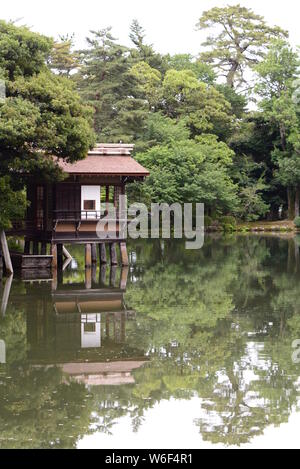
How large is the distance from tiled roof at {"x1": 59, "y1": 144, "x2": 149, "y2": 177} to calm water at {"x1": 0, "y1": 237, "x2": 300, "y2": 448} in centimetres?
444

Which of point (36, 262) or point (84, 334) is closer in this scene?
point (84, 334)

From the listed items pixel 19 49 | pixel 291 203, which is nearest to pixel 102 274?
pixel 19 49

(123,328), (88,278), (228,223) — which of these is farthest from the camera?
(228,223)

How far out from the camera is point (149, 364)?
10.6m

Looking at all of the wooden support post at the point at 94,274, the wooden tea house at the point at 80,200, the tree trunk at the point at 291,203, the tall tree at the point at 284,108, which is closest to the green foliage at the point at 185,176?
the tall tree at the point at 284,108

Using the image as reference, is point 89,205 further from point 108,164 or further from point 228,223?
point 228,223

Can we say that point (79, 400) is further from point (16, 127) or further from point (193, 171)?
point (193, 171)

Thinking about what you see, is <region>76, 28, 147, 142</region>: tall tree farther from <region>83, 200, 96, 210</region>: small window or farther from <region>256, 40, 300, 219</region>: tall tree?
<region>83, 200, 96, 210</region>: small window

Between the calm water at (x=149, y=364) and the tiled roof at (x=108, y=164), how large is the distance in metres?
4.44

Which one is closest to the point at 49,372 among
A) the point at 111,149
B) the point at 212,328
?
the point at 212,328

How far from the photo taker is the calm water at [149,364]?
7.78 m

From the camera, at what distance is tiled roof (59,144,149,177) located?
925 inches

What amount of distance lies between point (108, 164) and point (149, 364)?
14162 mm
